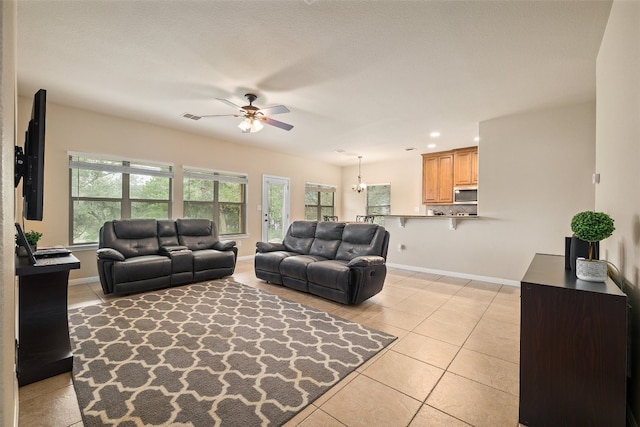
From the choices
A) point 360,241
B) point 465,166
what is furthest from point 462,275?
point 465,166

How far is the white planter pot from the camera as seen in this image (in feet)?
4.98

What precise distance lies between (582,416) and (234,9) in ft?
10.9

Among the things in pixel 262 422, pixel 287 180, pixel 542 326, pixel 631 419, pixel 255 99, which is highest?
pixel 255 99

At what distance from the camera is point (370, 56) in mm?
2711

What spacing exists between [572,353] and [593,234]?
26.5 inches

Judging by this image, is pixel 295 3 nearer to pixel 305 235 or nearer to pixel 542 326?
pixel 542 326

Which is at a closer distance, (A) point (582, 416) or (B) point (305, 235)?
(A) point (582, 416)

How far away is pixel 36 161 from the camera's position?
69.1 inches

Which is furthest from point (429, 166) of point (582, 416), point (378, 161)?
point (582, 416)

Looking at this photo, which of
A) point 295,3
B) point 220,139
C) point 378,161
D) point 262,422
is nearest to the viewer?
point 262,422

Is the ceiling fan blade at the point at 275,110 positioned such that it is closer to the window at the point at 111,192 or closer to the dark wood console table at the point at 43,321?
the dark wood console table at the point at 43,321

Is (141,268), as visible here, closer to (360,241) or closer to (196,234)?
(196,234)

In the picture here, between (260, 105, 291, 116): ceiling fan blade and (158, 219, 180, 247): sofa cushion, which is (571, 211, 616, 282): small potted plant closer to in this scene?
(260, 105, 291, 116): ceiling fan blade

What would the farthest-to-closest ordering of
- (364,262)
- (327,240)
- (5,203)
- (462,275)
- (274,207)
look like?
1. (274,207)
2. (462,275)
3. (327,240)
4. (364,262)
5. (5,203)
